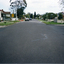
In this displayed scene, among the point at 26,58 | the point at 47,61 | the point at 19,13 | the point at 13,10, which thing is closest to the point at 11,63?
the point at 26,58

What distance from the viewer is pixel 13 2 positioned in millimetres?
59250

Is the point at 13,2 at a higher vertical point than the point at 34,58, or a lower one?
higher

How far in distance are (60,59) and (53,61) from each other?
1.27ft

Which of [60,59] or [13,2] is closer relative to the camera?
[60,59]

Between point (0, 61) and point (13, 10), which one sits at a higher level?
point (13, 10)

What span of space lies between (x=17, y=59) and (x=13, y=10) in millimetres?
62364

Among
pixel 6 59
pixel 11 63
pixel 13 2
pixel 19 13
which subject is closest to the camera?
pixel 11 63

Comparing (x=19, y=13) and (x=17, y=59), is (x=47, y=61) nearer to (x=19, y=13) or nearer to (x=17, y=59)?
(x=17, y=59)

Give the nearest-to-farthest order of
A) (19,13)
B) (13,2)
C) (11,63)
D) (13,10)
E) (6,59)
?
(11,63), (6,59), (13,2), (13,10), (19,13)

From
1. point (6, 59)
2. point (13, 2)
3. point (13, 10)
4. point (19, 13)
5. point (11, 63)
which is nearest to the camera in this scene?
point (11, 63)

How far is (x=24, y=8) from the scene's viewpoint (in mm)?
79688

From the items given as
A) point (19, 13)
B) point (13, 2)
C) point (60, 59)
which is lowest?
point (60, 59)

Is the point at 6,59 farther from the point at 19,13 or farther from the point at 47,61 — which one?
the point at 19,13

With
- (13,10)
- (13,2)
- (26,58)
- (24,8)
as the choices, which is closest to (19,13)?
(24,8)
